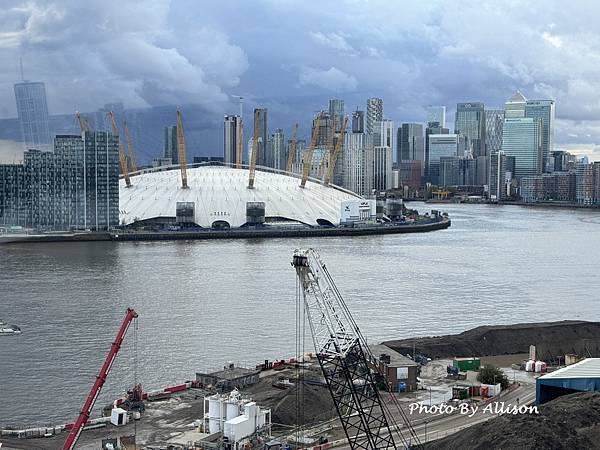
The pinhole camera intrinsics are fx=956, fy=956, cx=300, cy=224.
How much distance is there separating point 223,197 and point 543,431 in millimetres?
17370

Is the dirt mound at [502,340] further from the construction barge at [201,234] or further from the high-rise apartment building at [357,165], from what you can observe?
the high-rise apartment building at [357,165]

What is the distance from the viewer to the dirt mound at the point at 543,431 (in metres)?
4.03

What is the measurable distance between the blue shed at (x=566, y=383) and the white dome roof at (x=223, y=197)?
48.8 ft

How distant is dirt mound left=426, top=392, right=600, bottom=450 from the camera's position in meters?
4.03

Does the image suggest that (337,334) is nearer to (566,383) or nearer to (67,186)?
(566,383)

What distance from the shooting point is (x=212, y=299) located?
10.1m

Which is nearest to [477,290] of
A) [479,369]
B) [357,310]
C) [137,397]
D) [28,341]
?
[357,310]

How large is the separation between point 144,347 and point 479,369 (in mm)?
2636

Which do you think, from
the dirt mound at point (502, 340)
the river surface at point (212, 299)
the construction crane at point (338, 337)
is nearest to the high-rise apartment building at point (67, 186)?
the river surface at point (212, 299)

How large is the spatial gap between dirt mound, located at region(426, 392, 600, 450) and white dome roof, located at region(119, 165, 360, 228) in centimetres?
1579

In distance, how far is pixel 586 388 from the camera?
17.3ft

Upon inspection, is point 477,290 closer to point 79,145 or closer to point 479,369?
point 479,369

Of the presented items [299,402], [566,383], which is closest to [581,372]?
[566,383]

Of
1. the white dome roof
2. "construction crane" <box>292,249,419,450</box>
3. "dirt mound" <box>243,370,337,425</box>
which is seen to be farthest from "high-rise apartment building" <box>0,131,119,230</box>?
"construction crane" <box>292,249,419,450</box>
